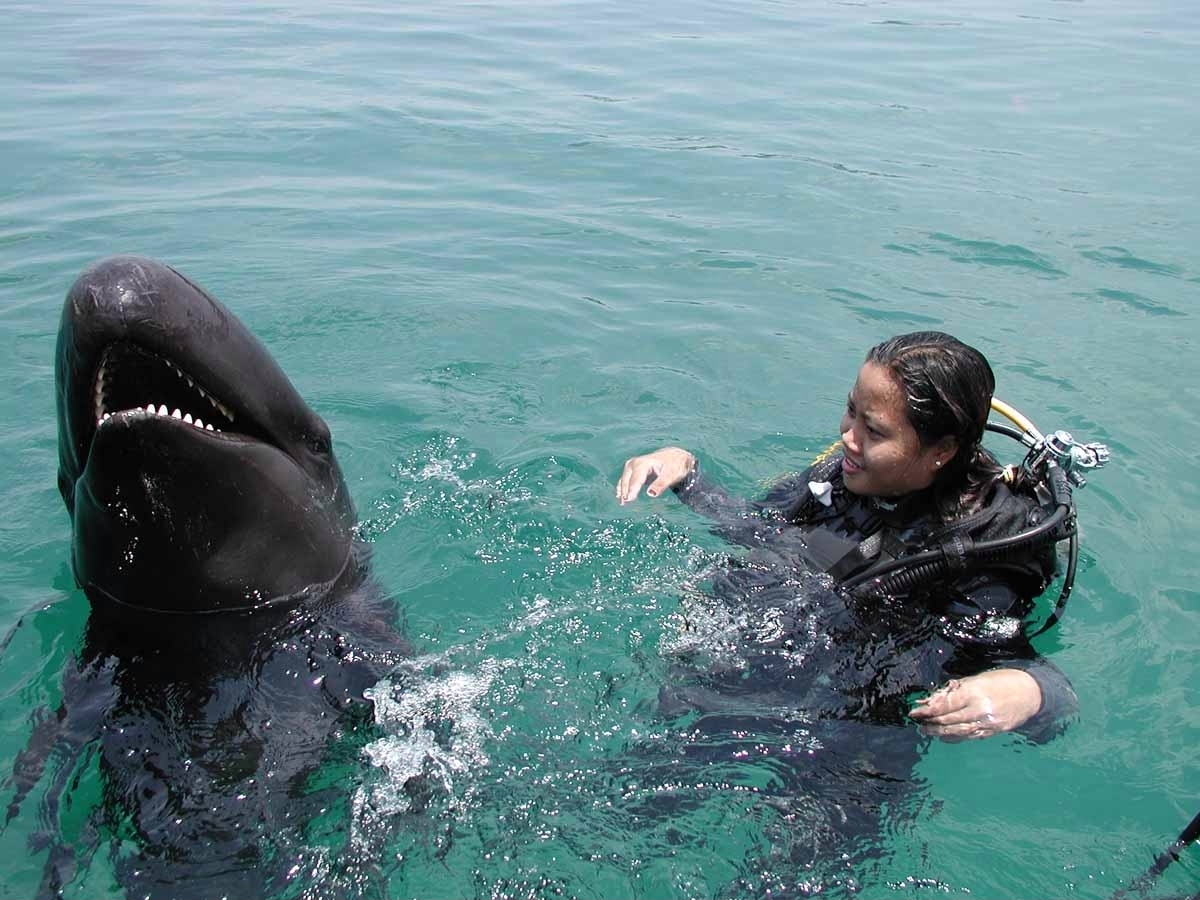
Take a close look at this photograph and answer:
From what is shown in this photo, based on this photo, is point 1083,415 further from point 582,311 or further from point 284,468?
point 284,468

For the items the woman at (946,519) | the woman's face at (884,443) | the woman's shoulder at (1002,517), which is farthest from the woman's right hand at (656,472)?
the woman's shoulder at (1002,517)

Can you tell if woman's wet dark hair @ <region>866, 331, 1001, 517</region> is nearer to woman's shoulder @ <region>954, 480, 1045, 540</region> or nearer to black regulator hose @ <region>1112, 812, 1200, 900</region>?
woman's shoulder @ <region>954, 480, 1045, 540</region>

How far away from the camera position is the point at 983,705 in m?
4.02

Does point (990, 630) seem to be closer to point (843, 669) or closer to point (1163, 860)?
point (843, 669)

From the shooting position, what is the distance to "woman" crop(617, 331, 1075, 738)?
13.8ft

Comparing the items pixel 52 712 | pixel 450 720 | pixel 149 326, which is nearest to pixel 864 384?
pixel 450 720

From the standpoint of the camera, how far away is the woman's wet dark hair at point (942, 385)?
14.5ft

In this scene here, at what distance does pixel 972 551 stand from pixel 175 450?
9.14ft

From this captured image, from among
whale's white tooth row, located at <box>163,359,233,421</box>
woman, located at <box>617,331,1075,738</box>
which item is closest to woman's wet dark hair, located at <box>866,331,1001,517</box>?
woman, located at <box>617,331,1075,738</box>

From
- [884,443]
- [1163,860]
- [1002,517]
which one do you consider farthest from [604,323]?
[1163,860]

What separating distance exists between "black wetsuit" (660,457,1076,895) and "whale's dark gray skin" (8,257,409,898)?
55.6 inches

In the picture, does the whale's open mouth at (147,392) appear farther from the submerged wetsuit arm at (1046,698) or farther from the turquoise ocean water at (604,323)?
the submerged wetsuit arm at (1046,698)

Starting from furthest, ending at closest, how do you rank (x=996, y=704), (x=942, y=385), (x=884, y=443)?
1. (x=884, y=443)
2. (x=942, y=385)
3. (x=996, y=704)

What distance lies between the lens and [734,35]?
69.4 ft
